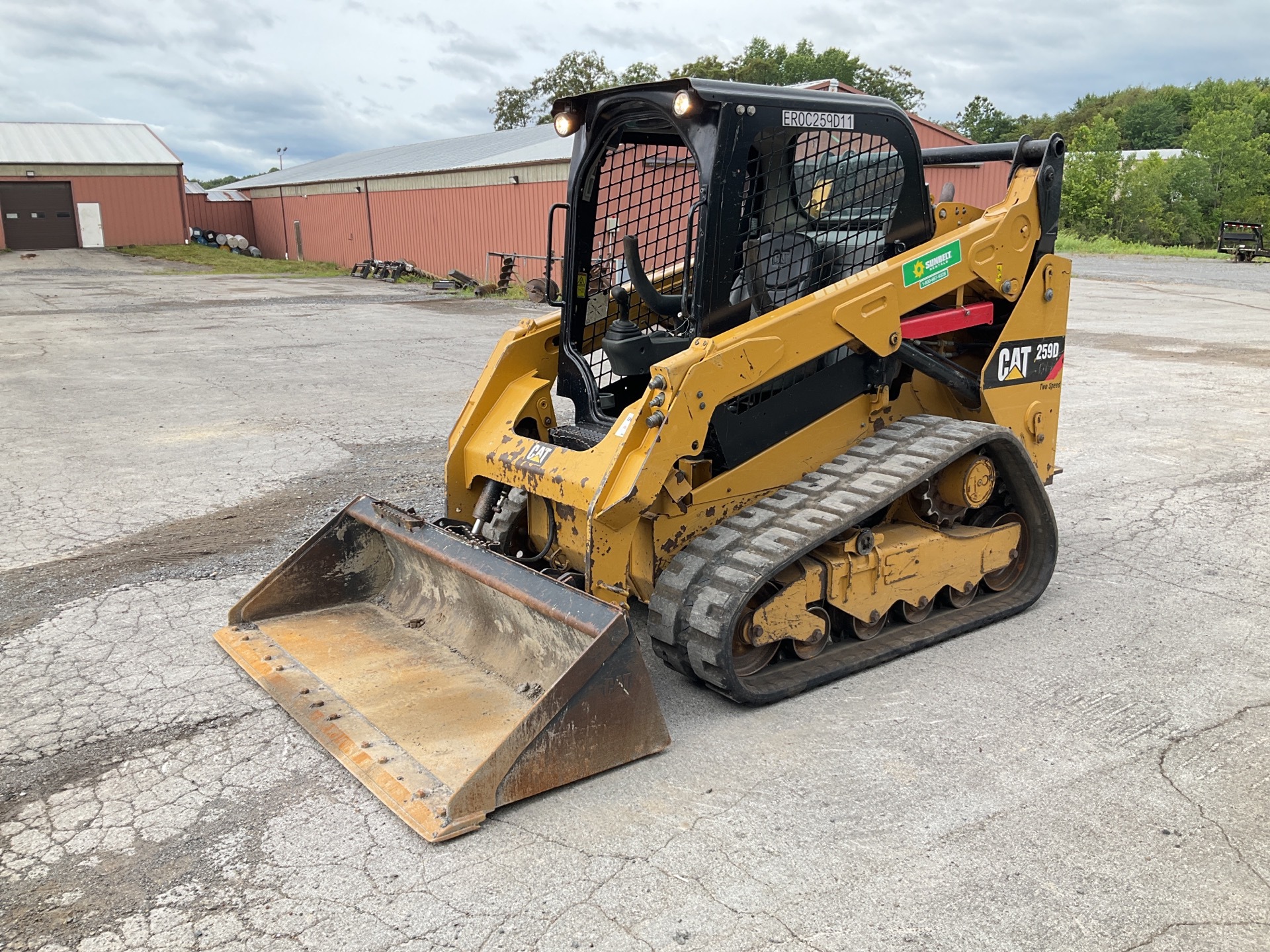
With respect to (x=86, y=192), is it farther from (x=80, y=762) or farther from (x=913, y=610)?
(x=913, y=610)

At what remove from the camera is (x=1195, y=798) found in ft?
11.6

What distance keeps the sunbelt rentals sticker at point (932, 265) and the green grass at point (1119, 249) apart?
36778mm

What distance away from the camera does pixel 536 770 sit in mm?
3484

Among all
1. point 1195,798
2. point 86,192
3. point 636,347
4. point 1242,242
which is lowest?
point 1195,798

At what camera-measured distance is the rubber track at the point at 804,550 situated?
13.1 feet

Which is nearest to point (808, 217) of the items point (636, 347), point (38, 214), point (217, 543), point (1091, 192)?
point (636, 347)

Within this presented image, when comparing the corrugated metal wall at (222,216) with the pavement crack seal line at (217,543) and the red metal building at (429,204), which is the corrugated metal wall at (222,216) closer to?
the red metal building at (429,204)

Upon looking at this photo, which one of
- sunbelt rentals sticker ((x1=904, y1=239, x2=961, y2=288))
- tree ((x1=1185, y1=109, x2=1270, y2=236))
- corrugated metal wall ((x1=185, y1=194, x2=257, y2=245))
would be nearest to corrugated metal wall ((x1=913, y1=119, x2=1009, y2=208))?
sunbelt rentals sticker ((x1=904, y1=239, x2=961, y2=288))

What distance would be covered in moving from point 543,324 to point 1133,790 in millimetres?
3433

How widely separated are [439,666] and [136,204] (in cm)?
4506

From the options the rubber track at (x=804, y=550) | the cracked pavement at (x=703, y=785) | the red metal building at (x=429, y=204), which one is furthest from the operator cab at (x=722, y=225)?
the red metal building at (x=429, y=204)

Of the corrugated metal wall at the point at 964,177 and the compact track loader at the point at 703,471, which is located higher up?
the corrugated metal wall at the point at 964,177

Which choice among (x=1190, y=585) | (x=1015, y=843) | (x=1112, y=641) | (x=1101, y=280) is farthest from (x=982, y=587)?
(x=1101, y=280)

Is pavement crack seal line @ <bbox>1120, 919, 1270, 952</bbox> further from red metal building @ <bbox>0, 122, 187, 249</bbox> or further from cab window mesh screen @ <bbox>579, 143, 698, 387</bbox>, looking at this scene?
red metal building @ <bbox>0, 122, 187, 249</bbox>
